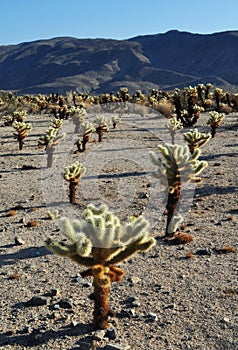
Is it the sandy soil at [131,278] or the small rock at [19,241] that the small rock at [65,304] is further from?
the small rock at [19,241]

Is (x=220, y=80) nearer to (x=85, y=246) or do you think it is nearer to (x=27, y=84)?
(x=27, y=84)

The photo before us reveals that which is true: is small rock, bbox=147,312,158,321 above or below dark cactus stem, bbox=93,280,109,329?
below

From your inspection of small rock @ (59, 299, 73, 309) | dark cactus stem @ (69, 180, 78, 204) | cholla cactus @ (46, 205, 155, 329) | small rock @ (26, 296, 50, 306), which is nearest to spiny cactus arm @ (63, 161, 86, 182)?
dark cactus stem @ (69, 180, 78, 204)

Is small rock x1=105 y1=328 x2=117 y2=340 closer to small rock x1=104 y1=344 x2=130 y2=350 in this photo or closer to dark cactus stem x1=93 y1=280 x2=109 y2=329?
dark cactus stem x1=93 y1=280 x2=109 y2=329

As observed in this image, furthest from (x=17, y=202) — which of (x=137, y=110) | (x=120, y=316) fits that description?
(x=137, y=110)

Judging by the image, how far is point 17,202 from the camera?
11812 millimetres

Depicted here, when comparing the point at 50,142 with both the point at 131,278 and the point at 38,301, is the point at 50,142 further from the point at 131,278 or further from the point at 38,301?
the point at 38,301

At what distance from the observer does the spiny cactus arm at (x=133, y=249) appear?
18.5ft

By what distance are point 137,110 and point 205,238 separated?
90.9 feet

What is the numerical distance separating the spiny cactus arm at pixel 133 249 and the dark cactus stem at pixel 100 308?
350 millimetres

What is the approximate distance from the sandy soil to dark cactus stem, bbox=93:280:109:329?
137mm

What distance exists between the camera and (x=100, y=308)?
5547 millimetres

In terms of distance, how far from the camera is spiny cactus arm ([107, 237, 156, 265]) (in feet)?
18.5

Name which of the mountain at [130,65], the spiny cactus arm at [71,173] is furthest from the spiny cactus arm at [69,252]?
the mountain at [130,65]
